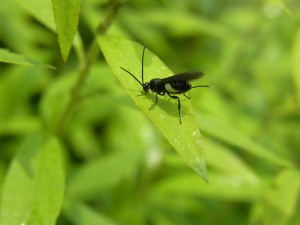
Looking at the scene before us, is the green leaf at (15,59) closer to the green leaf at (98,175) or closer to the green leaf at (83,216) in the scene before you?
the green leaf at (83,216)

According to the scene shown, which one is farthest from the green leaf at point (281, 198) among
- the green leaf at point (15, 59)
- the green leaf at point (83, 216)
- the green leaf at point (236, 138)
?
the green leaf at point (15, 59)

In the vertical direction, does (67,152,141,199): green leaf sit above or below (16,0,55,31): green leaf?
below

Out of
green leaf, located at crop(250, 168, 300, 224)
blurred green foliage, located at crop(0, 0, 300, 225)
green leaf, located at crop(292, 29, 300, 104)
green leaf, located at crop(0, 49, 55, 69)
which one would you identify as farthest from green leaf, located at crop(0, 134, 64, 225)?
green leaf, located at crop(292, 29, 300, 104)

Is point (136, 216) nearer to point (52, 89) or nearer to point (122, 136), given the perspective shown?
point (122, 136)

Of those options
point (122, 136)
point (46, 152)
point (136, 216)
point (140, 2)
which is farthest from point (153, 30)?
point (46, 152)

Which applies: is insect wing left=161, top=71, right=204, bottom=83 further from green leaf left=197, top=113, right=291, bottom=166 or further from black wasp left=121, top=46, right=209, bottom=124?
green leaf left=197, top=113, right=291, bottom=166

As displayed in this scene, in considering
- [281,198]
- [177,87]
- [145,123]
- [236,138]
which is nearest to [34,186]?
[177,87]

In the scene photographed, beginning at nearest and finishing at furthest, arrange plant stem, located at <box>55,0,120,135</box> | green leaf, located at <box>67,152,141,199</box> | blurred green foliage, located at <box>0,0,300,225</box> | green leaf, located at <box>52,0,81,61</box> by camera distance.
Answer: green leaf, located at <box>52,0,81,61</box> → plant stem, located at <box>55,0,120,135</box> → blurred green foliage, located at <box>0,0,300,225</box> → green leaf, located at <box>67,152,141,199</box>

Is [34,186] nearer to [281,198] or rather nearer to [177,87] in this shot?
[177,87]

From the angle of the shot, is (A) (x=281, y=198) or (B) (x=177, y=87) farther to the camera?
(A) (x=281, y=198)
